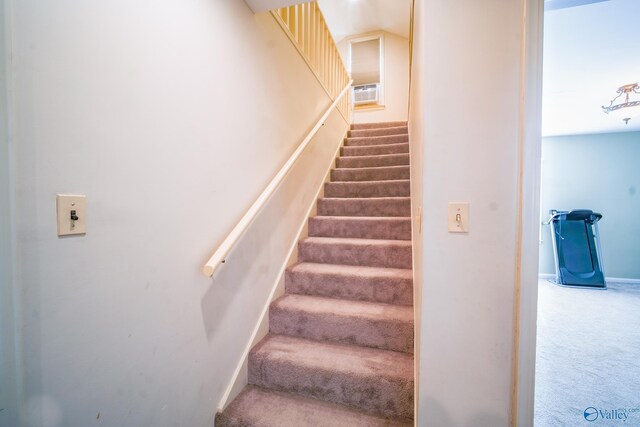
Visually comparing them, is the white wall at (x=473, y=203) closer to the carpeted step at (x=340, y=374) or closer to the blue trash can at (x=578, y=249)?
the carpeted step at (x=340, y=374)

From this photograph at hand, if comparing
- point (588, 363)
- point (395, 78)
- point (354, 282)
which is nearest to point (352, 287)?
point (354, 282)

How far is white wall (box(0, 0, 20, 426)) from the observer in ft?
1.96

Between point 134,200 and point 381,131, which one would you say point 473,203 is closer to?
point 134,200

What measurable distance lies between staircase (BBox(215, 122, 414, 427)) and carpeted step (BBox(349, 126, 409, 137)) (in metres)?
1.55

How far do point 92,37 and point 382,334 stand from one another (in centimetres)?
178

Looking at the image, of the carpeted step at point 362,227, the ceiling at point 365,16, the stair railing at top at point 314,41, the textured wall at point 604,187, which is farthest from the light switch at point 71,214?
the textured wall at point 604,187

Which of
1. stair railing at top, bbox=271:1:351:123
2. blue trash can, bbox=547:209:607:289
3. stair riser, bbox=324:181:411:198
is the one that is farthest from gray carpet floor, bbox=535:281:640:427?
stair railing at top, bbox=271:1:351:123

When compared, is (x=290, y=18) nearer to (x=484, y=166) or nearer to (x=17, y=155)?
(x=484, y=166)

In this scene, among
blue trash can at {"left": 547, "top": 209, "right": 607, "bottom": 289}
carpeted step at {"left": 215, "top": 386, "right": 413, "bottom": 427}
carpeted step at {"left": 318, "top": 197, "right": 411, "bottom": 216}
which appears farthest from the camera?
blue trash can at {"left": 547, "top": 209, "right": 607, "bottom": 289}

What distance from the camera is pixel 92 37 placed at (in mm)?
775

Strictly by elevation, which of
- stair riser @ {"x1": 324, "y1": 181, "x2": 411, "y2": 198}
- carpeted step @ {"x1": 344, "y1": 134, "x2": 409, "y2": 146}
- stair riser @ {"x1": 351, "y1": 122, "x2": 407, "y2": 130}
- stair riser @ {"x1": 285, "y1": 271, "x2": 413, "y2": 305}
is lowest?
stair riser @ {"x1": 285, "y1": 271, "x2": 413, "y2": 305}

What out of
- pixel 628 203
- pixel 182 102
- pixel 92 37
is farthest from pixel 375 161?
pixel 628 203

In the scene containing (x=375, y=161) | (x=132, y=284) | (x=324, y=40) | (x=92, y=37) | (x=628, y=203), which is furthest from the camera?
(x=628, y=203)

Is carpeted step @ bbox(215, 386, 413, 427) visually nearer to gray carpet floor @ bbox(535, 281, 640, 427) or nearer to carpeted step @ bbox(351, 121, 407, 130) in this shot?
gray carpet floor @ bbox(535, 281, 640, 427)
